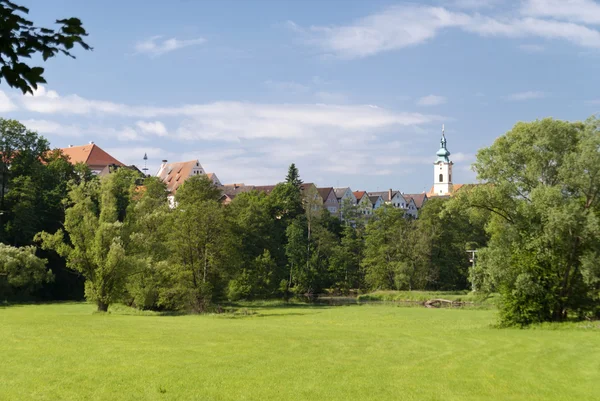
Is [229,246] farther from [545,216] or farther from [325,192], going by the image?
[325,192]

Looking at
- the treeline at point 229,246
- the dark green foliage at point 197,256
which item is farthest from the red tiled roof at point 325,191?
the dark green foliage at point 197,256

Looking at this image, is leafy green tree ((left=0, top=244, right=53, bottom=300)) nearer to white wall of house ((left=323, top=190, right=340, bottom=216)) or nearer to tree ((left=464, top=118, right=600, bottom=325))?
tree ((left=464, top=118, right=600, bottom=325))

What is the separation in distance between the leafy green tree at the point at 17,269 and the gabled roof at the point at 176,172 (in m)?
64.7

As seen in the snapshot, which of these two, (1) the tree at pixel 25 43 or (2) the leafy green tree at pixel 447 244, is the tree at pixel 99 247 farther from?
(2) the leafy green tree at pixel 447 244

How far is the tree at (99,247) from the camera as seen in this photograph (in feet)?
148

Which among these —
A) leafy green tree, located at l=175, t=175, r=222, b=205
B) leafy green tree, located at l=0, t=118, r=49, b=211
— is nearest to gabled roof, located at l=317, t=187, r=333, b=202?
leafy green tree, located at l=175, t=175, r=222, b=205

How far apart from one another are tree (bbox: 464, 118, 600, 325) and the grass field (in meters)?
2.33

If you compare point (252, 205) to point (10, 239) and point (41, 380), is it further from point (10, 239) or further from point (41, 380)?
point (41, 380)

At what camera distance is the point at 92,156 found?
110m

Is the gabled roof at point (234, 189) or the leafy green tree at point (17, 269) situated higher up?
the gabled roof at point (234, 189)

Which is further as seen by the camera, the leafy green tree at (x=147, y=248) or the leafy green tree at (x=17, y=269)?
the leafy green tree at (x=17, y=269)

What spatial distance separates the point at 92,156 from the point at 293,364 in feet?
323

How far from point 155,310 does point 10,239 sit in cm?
2303

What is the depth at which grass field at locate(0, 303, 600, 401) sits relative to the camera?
1555 cm
